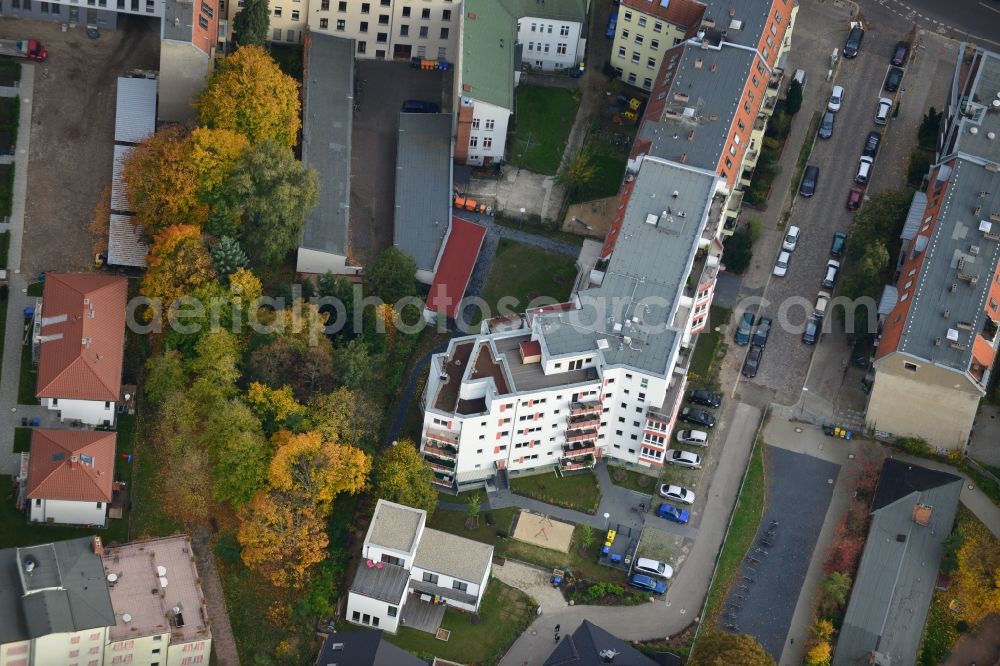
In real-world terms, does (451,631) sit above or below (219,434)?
below

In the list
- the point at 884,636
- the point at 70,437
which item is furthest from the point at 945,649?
the point at 70,437

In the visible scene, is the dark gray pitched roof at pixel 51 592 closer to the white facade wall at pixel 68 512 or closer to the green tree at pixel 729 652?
the white facade wall at pixel 68 512

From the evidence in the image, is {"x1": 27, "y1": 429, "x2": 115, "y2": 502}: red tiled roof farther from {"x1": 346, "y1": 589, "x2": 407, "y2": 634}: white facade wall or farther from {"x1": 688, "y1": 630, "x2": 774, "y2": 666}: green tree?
{"x1": 688, "y1": 630, "x2": 774, "y2": 666}: green tree

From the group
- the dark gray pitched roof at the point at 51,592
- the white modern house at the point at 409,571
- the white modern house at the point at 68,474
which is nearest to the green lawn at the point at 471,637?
the white modern house at the point at 409,571

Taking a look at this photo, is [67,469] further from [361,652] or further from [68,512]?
[361,652]

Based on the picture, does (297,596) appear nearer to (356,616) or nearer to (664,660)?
(356,616)

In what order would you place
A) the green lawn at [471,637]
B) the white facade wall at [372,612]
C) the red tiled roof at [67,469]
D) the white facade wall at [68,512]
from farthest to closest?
the green lawn at [471,637]
the white facade wall at [68,512]
the white facade wall at [372,612]
the red tiled roof at [67,469]

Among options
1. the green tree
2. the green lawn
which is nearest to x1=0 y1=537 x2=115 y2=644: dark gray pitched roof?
the green lawn
